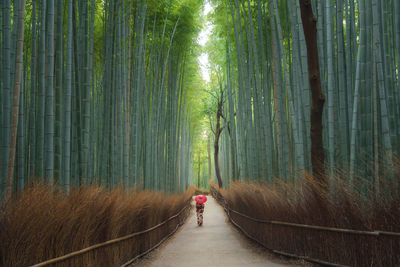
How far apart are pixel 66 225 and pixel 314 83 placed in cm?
320

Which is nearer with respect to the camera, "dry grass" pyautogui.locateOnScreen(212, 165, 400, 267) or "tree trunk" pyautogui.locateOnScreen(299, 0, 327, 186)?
"dry grass" pyautogui.locateOnScreen(212, 165, 400, 267)

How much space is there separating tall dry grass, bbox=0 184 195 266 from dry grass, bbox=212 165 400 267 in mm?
1975

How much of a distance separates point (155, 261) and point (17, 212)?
3378 mm

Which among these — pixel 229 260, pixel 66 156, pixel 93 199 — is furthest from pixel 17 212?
pixel 229 260

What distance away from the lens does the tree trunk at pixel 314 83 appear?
4555 millimetres

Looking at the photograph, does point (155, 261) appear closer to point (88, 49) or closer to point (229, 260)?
point (229, 260)

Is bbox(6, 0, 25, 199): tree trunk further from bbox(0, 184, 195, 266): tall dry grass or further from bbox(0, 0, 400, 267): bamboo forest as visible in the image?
bbox(0, 184, 195, 266): tall dry grass

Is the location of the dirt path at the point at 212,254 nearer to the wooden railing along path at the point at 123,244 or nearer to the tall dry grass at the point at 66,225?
the wooden railing along path at the point at 123,244

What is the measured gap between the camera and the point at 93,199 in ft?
12.1

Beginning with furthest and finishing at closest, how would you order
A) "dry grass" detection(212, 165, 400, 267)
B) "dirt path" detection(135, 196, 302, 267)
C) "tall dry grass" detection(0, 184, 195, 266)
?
"dirt path" detection(135, 196, 302, 267), "dry grass" detection(212, 165, 400, 267), "tall dry grass" detection(0, 184, 195, 266)

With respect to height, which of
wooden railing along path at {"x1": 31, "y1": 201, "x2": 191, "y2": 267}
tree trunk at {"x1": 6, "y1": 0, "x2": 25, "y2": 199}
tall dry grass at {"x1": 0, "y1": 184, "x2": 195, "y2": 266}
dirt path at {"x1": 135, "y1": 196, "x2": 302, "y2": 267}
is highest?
tree trunk at {"x1": 6, "y1": 0, "x2": 25, "y2": 199}

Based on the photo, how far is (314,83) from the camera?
464cm

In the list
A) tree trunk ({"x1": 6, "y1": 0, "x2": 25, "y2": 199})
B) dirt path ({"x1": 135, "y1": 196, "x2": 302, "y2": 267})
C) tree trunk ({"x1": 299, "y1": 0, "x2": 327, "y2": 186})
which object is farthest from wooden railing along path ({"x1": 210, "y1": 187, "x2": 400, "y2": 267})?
tree trunk ({"x1": 6, "y1": 0, "x2": 25, "y2": 199})

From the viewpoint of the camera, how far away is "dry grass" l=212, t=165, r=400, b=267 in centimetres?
314
